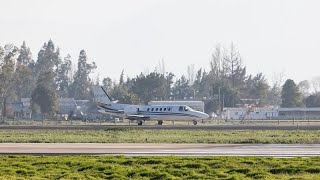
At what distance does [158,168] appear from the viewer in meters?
24.6

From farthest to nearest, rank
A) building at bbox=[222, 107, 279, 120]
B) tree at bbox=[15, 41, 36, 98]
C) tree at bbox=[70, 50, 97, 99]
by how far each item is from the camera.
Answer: tree at bbox=[70, 50, 97, 99]
tree at bbox=[15, 41, 36, 98]
building at bbox=[222, 107, 279, 120]

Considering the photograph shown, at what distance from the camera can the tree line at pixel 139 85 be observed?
125 meters

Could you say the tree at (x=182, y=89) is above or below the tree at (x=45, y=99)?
above

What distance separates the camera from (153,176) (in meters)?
23.0

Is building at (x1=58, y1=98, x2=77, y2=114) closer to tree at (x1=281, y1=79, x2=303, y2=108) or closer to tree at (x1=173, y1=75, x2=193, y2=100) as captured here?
tree at (x1=173, y1=75, x2=193, y2=100)

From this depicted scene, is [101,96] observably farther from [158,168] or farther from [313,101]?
[313,101]

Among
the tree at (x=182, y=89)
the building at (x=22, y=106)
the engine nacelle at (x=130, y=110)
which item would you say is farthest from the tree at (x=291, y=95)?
the engine nacelle at (x=130, y=110)

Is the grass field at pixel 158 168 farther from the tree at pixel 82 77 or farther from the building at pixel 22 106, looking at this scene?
the tree at pixel 82 77

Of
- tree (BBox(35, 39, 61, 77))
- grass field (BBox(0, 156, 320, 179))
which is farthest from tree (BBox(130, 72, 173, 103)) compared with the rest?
grass field (BBox(0, 156, 320, 179))

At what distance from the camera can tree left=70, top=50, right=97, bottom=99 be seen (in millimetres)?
178500

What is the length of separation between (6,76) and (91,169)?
102517 millimetres

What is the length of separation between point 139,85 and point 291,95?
31.0 m

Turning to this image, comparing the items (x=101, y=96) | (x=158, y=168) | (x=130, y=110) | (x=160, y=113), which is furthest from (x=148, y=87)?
(x=158, y=168)

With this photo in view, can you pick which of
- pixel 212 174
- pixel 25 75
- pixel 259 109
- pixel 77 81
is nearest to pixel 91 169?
pixel 212 174
